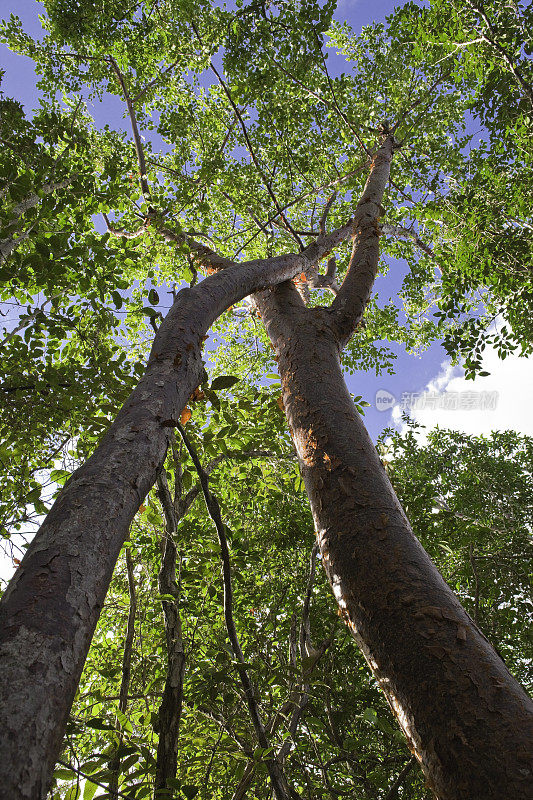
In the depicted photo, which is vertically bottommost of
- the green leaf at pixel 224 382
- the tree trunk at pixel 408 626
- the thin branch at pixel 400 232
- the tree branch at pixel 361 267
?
the tree trunk at pixel 408 626

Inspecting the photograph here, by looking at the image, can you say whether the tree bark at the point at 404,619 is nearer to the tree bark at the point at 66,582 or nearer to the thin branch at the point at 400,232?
the tree bark at the point at 66,582

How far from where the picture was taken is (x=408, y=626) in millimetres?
1168

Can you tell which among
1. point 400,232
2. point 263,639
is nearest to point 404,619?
point 263,639

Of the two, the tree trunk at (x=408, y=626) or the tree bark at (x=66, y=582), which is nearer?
the tree bark at (x=66, y=582)

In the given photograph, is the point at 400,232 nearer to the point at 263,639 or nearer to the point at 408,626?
the point at 263,639

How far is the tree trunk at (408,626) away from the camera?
91 centimetres

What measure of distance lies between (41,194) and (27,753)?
3.10 m

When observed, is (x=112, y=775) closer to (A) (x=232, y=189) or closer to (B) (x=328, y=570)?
(B) (x=328, y=570)

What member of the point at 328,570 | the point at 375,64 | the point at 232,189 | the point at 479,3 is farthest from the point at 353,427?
the point at 375,64

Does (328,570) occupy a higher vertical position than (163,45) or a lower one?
lower

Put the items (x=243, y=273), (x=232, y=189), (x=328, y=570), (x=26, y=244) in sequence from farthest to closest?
(x=232, y=189) → (x=26, y=244) → (x=243, y=273) → (x=328, y=570)

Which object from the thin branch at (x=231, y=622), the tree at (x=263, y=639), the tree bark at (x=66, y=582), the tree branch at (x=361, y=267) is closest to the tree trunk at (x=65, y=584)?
the tree bark at (x=66, y=582)

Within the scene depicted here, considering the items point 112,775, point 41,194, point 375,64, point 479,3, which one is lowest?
point 112,775

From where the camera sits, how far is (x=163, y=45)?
22.7ft
